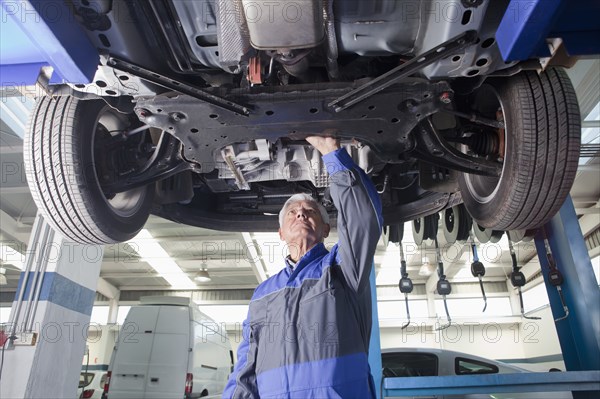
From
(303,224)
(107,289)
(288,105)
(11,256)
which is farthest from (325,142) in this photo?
(107,289)

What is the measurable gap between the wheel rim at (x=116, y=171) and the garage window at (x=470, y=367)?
9.98 ft

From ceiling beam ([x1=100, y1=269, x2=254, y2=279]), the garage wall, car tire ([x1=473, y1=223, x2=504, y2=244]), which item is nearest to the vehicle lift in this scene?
car tire ([x1=473, y1=223, x2=504, y2=244])

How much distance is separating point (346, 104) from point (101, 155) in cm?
116

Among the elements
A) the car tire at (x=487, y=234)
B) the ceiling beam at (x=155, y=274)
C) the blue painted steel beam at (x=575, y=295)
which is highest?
the ceiling beam at (x=155, y=274)

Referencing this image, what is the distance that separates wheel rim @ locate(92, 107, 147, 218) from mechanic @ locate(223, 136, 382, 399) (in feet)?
2.89

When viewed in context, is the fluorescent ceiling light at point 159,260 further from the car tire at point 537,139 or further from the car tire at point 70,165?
the car tire at point 537,139

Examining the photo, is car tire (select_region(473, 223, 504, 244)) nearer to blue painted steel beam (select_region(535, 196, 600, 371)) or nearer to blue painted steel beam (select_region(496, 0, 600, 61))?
blue painted steel beam (select_region(535, 196, 600, 371))

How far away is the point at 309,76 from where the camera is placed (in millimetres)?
1727

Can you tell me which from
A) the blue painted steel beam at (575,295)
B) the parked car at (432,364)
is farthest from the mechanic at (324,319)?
the parked car at (432,364)

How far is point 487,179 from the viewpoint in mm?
2055

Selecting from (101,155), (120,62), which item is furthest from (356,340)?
(101,155)

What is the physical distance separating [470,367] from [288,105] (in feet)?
10.5

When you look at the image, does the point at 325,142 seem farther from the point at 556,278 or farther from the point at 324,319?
the point at 556,278

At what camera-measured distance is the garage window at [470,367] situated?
367 cm
